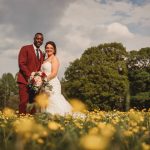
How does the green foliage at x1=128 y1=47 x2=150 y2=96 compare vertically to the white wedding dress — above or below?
above

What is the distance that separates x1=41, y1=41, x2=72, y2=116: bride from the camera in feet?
36.8

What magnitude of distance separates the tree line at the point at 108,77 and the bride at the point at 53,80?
1597 inches

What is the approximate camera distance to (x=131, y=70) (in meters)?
59.0

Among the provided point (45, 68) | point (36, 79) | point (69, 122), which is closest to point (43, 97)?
point (69, 122)

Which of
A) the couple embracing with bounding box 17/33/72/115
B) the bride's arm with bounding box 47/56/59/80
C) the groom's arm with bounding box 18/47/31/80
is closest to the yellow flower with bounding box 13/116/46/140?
the couple embracing with bounding box 17/33/72/115

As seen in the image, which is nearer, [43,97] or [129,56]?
[43,97]

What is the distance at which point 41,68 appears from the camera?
11.8m

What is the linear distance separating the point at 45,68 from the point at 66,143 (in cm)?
884

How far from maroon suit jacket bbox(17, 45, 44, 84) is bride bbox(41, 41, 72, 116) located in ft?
1.33

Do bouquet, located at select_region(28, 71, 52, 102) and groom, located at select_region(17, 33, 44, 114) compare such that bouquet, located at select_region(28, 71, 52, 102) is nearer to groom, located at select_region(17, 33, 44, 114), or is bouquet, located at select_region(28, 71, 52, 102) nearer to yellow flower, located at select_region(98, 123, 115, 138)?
groom, located at select_region(17, 33, 44, 114)

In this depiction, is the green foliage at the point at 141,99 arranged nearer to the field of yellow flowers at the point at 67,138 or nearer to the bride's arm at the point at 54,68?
the bride's arm at the point at 54,68

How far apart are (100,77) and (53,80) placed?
4329cm

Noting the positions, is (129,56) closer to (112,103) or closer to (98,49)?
(98,49)

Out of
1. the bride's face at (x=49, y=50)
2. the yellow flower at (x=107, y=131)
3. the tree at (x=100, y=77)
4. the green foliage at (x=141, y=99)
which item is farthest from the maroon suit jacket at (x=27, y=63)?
the green foliage at (x=141, y=99)
